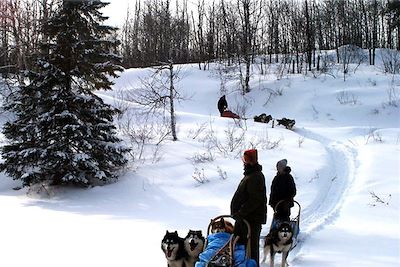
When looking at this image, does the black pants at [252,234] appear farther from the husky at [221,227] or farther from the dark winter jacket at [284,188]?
the dark winter jacket at [284,188]

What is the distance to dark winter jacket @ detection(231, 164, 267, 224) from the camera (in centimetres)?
518

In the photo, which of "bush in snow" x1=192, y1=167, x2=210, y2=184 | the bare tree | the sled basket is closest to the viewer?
the sled basket

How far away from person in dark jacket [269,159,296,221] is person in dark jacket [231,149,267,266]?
193 cm

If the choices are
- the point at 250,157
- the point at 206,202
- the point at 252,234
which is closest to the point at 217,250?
the point at 252,234

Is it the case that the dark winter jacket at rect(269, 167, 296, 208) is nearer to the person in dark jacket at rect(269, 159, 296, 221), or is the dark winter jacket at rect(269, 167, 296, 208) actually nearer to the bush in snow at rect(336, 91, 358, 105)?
the person in dark jacket at rect(269, 159, 296, 221)

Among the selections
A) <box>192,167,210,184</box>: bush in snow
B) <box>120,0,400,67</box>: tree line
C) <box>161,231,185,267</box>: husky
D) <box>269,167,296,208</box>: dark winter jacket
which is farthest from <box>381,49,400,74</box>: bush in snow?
<box>161,231,185,267</box>: husky

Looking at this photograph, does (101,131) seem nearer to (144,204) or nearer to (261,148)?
(144,204)

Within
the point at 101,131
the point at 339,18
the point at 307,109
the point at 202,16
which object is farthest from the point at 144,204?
the point at 339,18

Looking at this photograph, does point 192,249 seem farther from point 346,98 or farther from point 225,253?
point 346,98

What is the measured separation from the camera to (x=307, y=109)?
83.6 feet

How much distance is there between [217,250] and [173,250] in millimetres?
969

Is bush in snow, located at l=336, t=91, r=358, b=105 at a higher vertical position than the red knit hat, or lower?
higher

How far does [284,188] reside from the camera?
7258mm

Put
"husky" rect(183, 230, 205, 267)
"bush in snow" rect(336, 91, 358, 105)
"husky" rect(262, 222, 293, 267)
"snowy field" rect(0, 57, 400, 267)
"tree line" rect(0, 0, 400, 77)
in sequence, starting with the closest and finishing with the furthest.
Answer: "husky" rect(183, 230, 205, 267) < "husky" rect(262, 222, 293, 267) < "snowy field" rect(0, 57, 400, 267) < "bush in snow" rect(336, 91, 358, 105) < "tree line" rect(0, 0, 400, 77)
